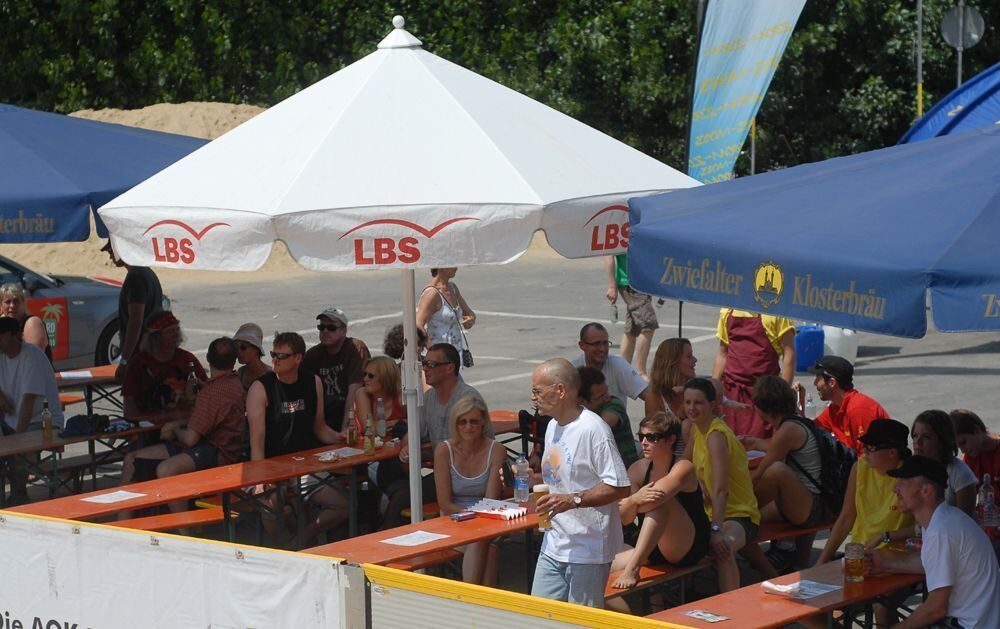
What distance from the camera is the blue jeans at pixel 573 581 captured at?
613cm

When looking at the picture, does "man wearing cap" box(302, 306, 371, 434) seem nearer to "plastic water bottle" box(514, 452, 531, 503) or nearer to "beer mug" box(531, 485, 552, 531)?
"plastic water bottle" box(514, 452, 531, 503)

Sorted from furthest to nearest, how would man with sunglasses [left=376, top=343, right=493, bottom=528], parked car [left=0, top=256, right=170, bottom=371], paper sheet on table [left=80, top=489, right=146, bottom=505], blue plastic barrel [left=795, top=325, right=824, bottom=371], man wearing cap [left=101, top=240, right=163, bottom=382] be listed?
parked car [left=0, top=256, right=170, bottom=371]
blue plastic barrel [left=795, top=325, right=824, bottom=371]
man wearing cap [left=101, top=240, right=163, bottom=382]
man with sunglasses [left=376, top=343, right=493, bottom=528]
paper sheet on table [left=80, top=489, right=146, bottom=505]

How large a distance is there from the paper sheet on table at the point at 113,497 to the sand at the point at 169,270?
52.5 ft

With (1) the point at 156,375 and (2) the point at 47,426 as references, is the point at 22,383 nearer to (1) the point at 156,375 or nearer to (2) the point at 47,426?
(2) the point at 47,426

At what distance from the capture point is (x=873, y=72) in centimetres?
3206

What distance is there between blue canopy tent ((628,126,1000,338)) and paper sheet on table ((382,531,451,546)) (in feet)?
5.86

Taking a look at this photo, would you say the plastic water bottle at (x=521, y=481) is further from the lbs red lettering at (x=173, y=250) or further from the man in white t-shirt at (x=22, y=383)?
the man in white t-shirt at (x=22, y=383)

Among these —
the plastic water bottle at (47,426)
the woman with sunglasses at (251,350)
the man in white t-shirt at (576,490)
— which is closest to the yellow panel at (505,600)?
the man in white t-shirt at (576,490)

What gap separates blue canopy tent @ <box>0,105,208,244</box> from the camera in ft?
27.9

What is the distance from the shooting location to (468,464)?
7.60 m

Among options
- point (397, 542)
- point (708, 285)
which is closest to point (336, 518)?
point (397, 542)

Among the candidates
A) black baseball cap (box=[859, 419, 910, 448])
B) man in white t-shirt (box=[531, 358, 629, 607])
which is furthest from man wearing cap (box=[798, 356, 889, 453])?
man in white t-shirt (box=[531, 358, 629, 607])

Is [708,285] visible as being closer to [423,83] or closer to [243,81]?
[423,83]

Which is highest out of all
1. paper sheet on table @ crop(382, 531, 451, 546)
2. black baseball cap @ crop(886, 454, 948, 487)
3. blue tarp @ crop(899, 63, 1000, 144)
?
blue tarp @ crop(899, 63, 1000, 144)
